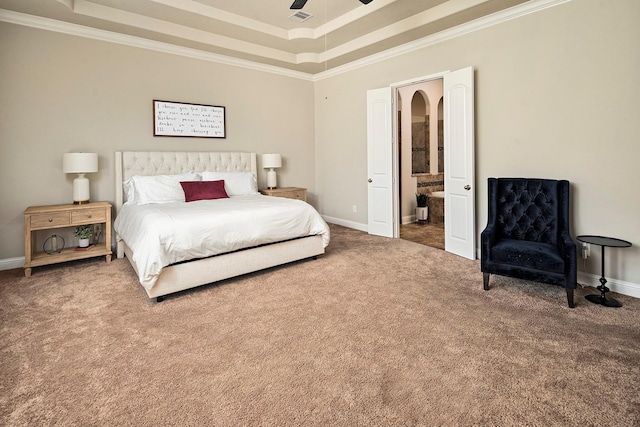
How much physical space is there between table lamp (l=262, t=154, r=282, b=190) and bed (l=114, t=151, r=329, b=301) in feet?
1.83

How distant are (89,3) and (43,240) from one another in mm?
2748

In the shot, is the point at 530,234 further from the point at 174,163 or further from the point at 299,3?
the point at 174,163

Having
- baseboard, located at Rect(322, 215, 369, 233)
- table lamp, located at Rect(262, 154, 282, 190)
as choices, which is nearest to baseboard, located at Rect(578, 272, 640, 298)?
baseboard, located at Rect(322, 215, 369, 233)

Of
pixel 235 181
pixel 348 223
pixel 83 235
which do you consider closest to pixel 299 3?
pixel 235 181

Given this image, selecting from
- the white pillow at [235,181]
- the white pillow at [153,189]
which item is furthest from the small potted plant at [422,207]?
the white pillow at [153,189]

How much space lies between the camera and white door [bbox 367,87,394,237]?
197 inches

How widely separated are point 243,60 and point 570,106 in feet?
14.6

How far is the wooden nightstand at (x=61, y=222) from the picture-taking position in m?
3.48

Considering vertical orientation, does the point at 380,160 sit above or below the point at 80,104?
below

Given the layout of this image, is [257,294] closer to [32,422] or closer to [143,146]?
[32,422]

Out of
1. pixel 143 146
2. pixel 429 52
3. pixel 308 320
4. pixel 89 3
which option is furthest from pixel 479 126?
pixel 89 3

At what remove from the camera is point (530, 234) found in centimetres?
328

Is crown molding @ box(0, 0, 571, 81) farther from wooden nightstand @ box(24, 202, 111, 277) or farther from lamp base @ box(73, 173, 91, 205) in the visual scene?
wooden nightstand @ box(24, 202, 111, 277)

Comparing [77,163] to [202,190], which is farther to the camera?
[202,190]
